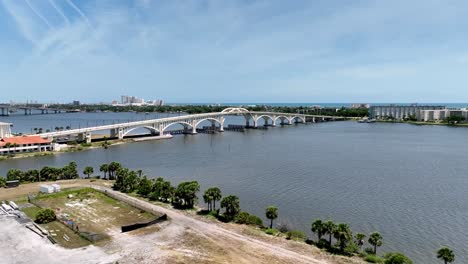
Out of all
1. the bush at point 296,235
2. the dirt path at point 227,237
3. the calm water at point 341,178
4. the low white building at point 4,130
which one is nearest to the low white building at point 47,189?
the dirt path at point 227,237

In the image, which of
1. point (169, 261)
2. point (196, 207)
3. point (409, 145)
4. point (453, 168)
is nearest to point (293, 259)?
point (169, 261)

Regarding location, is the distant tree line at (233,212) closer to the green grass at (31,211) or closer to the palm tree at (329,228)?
the palm tree at (329,228)

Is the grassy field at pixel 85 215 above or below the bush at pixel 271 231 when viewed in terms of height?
above

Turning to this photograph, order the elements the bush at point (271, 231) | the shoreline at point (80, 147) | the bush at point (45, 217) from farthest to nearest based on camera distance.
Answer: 1. the shoreline at point (80, 147)
2. the bush at point (45, 217)
3. the bush at point (271, 231)

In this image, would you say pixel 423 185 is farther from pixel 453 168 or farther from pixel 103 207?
pixel 103 207

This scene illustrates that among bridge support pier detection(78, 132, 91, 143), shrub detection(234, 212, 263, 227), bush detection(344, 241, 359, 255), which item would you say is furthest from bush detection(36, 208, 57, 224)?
bridge support pier detection(78, 132, 91, 143)

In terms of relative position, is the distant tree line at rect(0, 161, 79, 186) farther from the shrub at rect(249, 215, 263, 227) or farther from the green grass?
the shrub at rect(249, 215, 263, 227)

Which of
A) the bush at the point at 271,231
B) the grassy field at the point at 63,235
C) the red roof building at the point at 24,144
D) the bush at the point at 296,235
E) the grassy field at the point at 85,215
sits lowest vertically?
the bush at the point at 296,235
